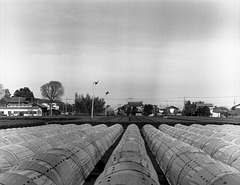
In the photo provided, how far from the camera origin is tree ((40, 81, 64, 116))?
151000 mm

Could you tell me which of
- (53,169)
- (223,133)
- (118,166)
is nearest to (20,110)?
(223,133)

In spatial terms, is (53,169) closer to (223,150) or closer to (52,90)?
(223,150)

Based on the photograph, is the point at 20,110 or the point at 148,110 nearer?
the point at 20,110

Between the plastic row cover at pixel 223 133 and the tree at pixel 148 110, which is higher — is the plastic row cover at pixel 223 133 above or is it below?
below

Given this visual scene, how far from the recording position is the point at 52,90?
152m

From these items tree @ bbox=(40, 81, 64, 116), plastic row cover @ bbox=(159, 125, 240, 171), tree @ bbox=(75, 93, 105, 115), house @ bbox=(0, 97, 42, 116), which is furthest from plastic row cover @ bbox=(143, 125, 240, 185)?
tree @ bbox=(40, 81, 64, 116)

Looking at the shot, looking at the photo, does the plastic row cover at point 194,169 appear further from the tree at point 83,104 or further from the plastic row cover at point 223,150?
the tree at point 83,104

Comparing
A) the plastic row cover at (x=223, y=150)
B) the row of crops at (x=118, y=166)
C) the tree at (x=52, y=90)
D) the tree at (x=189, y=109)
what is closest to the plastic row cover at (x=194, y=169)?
the row of crops at (x=118, y=166)

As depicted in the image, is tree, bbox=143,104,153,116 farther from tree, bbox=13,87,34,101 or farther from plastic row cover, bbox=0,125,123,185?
plastic row cover, bbox=0,125,123,185

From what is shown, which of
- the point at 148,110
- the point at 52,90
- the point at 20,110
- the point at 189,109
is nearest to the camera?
the point at 20,110

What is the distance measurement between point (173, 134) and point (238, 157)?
1371 centimetres

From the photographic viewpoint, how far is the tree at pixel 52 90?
151000 mm

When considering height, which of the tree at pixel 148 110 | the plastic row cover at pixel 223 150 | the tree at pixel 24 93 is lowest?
the plastic row cover at pixel 223 150

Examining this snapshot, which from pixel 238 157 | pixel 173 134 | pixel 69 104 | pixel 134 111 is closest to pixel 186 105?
pixel 134 111
